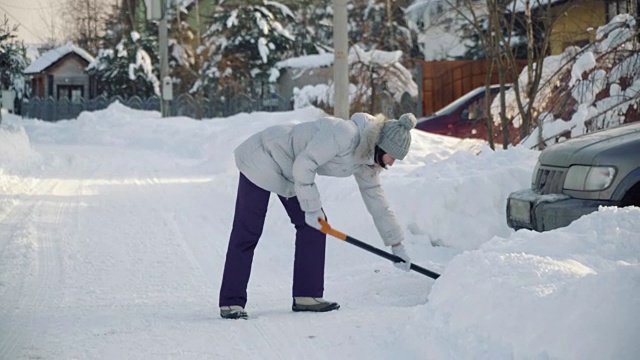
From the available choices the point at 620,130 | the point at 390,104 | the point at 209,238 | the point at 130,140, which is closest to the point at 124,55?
the point at 130,140

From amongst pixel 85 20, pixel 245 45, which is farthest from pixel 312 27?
pixel 85 20

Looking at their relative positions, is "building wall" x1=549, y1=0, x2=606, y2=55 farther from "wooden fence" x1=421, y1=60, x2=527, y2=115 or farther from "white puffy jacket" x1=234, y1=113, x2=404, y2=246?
"white puffy jacket" x1=234, y1=113, x2=404, y2=246

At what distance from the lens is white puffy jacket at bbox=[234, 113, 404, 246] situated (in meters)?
5.89

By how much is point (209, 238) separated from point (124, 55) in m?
34.6

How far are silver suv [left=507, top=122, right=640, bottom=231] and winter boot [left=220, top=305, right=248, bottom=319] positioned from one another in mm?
2253

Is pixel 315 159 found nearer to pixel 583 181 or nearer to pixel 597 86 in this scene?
pixel 583 181

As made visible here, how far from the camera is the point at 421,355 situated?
4.92 metres

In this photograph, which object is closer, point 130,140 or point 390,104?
point 390,104

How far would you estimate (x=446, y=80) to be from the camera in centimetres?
2628

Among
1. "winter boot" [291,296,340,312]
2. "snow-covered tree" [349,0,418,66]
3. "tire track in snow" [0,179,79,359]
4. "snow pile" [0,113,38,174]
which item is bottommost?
"tire track in snow" [0,179,79,359]

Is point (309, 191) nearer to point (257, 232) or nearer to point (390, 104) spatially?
point (257, 232)

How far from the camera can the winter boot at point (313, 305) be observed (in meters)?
6.38

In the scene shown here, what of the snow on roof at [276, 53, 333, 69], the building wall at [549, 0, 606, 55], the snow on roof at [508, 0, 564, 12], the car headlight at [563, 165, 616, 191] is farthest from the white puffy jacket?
the snow on roof at [276, 53, 333, 69]

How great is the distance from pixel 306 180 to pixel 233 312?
0.98m
